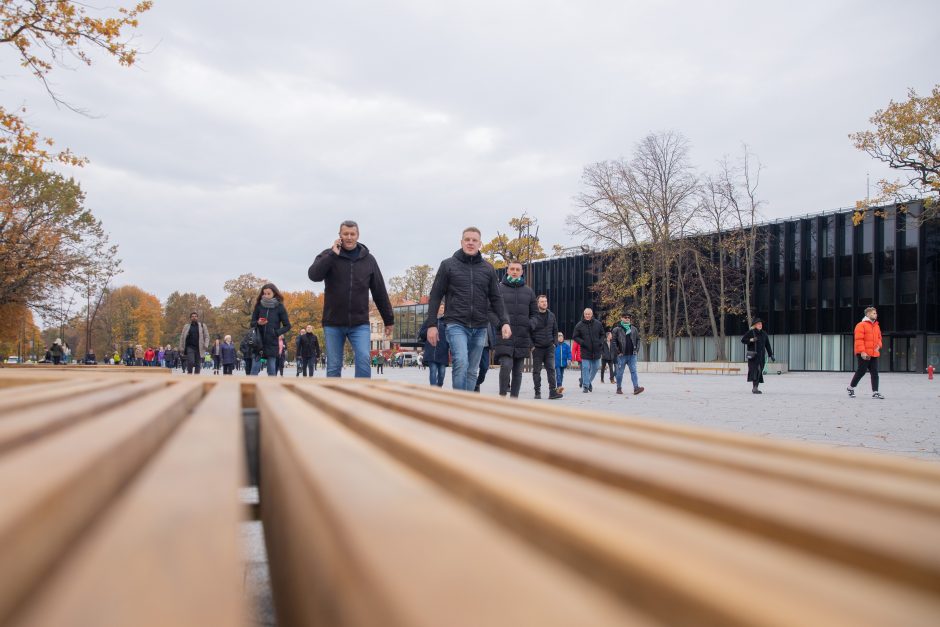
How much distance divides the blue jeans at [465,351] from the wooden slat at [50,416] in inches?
230

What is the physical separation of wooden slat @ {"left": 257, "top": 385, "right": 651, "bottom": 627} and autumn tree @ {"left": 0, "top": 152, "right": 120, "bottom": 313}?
20.9 meters

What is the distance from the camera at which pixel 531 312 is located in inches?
437

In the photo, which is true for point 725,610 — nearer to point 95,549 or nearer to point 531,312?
point 95,549

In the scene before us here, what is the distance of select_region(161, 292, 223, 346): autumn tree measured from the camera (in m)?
86.1

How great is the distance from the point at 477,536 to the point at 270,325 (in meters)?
12.1

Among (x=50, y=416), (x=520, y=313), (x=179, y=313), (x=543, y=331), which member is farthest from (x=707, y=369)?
(x=179, y=313)

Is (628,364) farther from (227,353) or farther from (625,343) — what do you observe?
(227,353)

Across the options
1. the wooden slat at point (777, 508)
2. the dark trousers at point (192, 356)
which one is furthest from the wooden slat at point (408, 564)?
the dark trousers at point (192, 356)

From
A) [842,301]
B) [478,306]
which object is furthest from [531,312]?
Result: [842,301]

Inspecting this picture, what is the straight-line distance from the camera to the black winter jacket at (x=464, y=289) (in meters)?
7.41

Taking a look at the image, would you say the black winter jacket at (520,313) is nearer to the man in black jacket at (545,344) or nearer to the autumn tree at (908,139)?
the man in black jacket at (545,344)

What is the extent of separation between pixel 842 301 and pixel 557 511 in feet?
149

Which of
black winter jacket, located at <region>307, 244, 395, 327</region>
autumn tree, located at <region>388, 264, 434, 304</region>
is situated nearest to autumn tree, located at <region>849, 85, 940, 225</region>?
black winter jacket, located at <region>307, 244, 395, 327</region>

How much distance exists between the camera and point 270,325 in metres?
12.1
